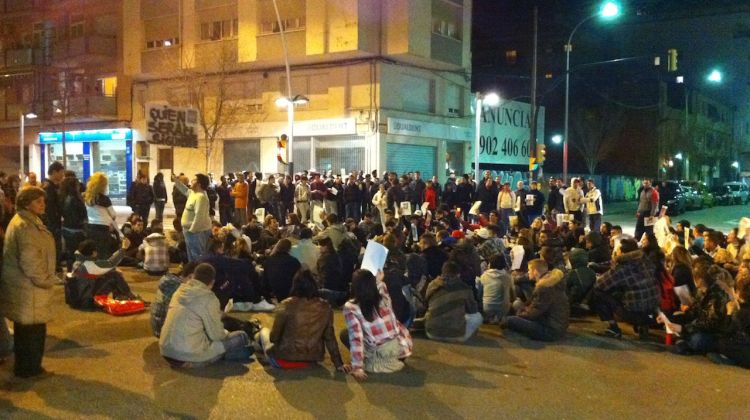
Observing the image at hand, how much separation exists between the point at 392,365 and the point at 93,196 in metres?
6.81

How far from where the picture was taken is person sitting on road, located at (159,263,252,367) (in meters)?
6.73

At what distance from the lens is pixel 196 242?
11695 millimetres

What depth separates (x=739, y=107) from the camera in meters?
73.9

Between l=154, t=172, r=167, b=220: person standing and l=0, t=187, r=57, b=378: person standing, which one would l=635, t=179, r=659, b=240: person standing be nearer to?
l=154, t=172, r=167, b=220: person standing

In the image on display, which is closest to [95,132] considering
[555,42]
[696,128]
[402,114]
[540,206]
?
[402,114]

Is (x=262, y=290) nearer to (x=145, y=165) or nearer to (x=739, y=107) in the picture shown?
(x=145, y=165)

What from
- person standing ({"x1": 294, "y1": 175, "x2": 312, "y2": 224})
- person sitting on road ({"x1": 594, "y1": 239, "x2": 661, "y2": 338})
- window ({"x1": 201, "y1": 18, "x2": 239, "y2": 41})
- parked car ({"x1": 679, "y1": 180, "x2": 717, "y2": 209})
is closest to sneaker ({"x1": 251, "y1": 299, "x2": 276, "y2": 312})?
person sitting on road ({"x1": 594, "y1": 239, "x2": 661, "y2": 338})

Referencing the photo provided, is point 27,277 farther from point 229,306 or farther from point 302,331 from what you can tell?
point 229,306

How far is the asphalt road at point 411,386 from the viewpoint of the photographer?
5961mm

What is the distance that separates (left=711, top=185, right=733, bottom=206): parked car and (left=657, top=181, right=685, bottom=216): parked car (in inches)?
522

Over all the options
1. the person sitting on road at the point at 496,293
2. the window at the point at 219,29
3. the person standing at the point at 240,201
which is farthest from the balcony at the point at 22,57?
the person sitting on road at the point at 496,293

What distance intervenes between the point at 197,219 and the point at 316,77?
67.8 ft

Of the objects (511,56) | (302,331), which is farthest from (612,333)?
(511,56)

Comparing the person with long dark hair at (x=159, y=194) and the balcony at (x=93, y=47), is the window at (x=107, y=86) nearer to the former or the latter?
the balcony at (x=93, y=47)
